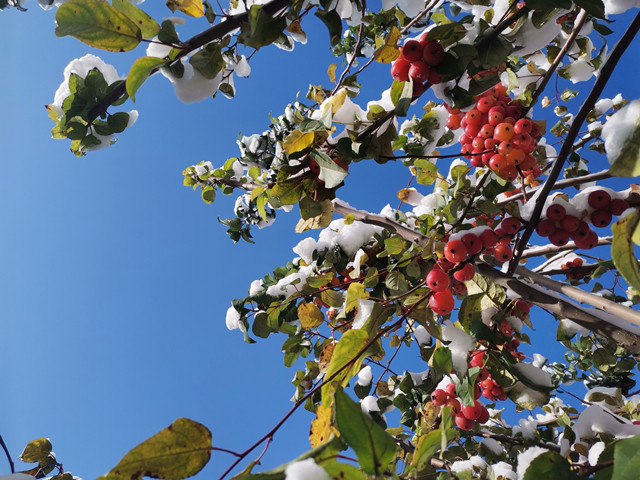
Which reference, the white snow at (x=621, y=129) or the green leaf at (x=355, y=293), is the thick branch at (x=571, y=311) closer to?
the green leaf at (x=355, y=293)

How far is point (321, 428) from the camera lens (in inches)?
31.2

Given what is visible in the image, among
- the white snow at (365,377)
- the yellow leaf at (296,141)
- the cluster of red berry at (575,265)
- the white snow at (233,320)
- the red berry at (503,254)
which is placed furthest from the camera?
the cluster of red berry at (575,265)

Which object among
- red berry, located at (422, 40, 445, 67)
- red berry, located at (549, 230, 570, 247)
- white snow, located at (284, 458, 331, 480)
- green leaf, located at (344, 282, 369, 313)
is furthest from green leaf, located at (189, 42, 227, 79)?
red berry, located at (549, 230, 570, 247)

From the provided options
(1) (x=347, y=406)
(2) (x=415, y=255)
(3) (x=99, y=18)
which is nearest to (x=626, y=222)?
(1) (x=347, y=406)

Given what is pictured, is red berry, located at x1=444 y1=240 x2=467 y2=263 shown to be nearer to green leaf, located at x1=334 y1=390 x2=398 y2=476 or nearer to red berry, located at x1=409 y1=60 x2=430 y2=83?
red berry, located at x1=409 y1=60 x2=430 y2=83

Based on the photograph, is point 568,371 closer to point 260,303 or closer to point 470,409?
point 470,409

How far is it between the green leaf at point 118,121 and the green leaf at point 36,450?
1365mm

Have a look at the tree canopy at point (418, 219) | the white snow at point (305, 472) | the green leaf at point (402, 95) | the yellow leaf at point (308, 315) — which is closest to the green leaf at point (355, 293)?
the tree canopy at point (418, 219)

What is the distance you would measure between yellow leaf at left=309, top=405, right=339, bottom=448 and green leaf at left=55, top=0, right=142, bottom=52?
94 centimetres

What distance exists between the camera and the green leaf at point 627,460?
416mm

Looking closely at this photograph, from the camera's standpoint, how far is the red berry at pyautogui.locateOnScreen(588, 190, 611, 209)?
125cm

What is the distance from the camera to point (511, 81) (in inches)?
54.7

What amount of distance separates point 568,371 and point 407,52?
10.7 feet

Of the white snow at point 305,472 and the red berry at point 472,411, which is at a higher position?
the red berry at point 472,411
